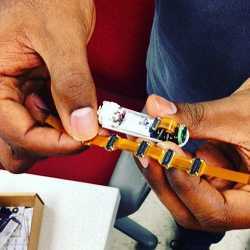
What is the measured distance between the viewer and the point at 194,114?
413 millimetres

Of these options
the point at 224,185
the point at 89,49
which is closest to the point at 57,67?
the point at 224,185

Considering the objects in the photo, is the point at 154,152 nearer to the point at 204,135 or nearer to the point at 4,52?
the point at 204,135

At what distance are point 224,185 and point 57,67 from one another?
23 centimetres

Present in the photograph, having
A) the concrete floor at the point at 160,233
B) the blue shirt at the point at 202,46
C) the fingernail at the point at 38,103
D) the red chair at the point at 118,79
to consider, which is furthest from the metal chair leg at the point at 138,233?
the fingernail at the point at 38,103

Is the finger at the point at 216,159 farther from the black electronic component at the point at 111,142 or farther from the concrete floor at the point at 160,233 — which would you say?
the concrete floor at the point at 160,233

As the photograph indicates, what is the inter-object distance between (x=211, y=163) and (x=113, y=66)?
309mm

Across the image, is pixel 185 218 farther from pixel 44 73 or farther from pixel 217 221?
pixel 44 73

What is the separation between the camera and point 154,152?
1.33 feet

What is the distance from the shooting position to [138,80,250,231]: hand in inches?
16.4

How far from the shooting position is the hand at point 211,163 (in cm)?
42

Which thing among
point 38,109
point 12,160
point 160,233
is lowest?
point 160,233

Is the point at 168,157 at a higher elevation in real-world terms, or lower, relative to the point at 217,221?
higher

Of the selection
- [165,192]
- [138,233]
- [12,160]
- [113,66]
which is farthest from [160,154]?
[138,233]

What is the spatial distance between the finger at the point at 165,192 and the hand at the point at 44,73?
0.26 ft
